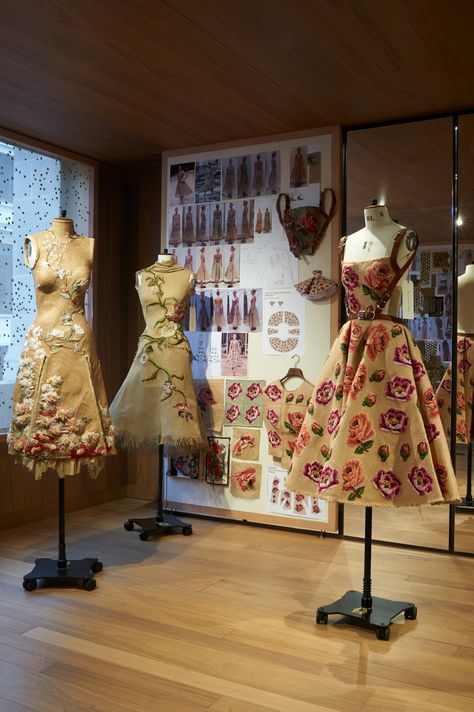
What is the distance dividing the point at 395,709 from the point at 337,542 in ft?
6.26

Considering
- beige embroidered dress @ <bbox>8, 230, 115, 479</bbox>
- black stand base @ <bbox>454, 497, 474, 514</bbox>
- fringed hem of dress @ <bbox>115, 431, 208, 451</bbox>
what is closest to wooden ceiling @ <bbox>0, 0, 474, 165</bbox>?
A: beige embroidered dress @ <bbox>8, 230, 115, 479</bbox>

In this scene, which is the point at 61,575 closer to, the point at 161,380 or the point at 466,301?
the point at 161,380

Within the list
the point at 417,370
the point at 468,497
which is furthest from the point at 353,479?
the point at 468,497

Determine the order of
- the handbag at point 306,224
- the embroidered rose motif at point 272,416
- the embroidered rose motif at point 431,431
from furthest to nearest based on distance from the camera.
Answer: the embroidered rose motif at point 272,416
the handbag at point 306,224
the embroidered rose motif at point 431,431

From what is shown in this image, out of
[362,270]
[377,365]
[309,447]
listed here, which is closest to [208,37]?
[362,270]

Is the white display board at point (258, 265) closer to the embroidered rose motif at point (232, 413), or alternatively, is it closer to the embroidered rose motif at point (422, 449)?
the embroidered rose motif at point (232, 413)

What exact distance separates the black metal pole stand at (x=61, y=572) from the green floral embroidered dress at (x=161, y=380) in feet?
2.54

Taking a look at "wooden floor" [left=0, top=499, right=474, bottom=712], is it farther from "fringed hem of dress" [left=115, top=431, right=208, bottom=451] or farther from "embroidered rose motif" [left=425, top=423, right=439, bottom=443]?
"embroidered rose motif" [left=425, top=423, right=439, bottom=443]

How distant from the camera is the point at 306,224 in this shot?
4266 mm

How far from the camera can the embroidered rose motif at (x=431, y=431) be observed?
2.80 metres

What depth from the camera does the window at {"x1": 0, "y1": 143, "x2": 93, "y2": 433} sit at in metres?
4.29

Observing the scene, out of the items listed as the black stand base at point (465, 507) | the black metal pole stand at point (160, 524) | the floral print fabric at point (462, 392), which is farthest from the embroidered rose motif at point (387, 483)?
the black metal pole stand at point (160, 524)

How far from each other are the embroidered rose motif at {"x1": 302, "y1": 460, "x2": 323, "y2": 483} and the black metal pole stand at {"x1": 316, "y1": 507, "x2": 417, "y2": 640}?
0.89 ft

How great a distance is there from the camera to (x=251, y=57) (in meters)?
3.27
